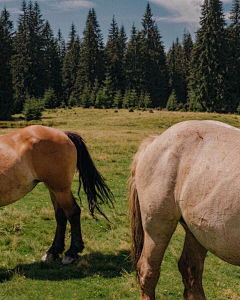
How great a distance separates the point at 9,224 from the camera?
6105mm

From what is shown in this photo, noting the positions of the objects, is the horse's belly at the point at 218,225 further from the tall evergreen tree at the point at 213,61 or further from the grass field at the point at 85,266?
the tall evergreen tree at the point at 213,61

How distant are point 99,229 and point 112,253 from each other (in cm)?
106

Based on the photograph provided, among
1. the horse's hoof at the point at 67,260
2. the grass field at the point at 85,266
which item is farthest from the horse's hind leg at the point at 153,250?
the horse's hoof at the point at 67,260

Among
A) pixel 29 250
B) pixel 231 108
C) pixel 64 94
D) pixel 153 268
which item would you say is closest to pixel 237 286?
pixel 153 268

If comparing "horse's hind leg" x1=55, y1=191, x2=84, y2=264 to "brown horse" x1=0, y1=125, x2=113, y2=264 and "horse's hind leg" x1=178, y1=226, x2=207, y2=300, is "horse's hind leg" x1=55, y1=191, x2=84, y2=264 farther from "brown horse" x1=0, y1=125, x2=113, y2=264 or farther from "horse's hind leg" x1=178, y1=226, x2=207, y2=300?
"horse's hind leg" x1=178, y1=226, x2=207, y2=300

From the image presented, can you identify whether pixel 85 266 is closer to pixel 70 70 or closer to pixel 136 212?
pixel 136 212

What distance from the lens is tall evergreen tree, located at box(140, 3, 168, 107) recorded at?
180 feet

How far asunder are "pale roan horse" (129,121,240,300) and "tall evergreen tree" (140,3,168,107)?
2036 inches

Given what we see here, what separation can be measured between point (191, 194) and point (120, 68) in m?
56.4

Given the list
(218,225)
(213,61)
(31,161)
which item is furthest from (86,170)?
(213,61)

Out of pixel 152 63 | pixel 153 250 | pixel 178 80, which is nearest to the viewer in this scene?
pixel 153 250

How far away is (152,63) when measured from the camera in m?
55.8

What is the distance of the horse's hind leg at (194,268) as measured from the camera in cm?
322

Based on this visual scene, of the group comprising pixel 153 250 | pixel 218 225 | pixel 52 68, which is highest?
pixel 52 68
